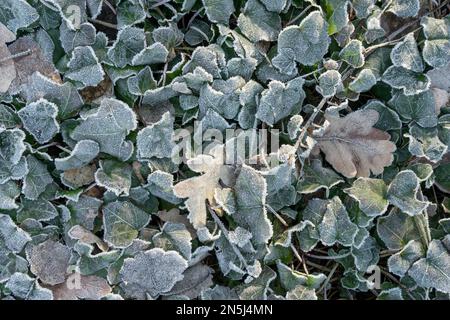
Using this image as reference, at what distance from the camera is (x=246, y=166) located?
1.54 m

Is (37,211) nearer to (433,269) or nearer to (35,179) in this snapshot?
(35,179)

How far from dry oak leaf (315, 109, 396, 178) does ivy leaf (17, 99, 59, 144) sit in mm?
677

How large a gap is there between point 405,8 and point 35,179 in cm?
104

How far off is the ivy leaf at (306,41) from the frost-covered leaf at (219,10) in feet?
0.49

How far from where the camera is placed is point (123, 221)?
159 cm

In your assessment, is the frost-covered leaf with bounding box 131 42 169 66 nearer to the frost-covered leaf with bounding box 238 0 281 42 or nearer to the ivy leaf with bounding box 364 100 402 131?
the frost-covered leaf with bounding box 238 0 281 42

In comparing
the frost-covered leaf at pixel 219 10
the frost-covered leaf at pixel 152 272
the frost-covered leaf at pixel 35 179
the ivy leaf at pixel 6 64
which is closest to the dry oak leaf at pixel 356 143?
the frost-covered leaf at pixel 219 10

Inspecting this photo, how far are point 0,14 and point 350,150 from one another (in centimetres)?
97

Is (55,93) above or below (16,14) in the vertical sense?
below

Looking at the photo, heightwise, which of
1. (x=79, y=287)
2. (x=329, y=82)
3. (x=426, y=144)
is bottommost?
(x=79, y=287)

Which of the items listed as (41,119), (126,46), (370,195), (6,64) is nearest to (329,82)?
(370,195)

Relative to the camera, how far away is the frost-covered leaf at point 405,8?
1.62 meters
